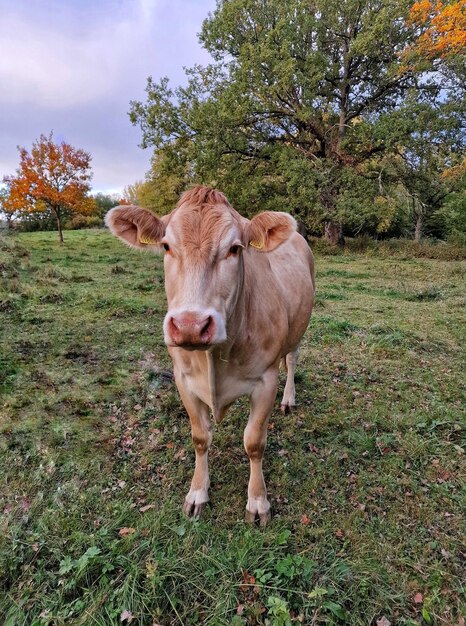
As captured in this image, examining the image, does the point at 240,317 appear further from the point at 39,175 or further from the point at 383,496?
the point at 39,175

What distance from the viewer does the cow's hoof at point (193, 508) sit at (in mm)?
2871

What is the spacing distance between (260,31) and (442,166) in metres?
12.0

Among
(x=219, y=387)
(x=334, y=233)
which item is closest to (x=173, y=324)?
(x=219, y=387)

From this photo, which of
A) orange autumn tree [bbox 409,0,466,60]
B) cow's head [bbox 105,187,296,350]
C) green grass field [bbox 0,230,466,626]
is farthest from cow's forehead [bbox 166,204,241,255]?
orange autumn tree [bbox 409,0,466,60]

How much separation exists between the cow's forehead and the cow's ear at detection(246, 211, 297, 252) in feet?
0.86

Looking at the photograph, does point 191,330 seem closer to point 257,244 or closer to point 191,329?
point 191,329

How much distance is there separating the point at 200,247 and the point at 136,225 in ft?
2.11

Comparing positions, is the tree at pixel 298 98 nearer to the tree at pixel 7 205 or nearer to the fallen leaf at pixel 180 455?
the tree at pixel 7 205

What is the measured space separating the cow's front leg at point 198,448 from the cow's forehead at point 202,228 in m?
1.18

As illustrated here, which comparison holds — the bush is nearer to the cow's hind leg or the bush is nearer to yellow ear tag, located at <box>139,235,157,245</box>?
the cow's hind leg

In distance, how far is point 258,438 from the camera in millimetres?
2916

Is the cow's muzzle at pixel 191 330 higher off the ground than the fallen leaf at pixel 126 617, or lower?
higher

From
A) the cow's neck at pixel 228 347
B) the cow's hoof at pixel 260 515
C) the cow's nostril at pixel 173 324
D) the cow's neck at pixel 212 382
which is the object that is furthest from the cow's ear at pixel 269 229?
the cow's hoof at pixel 260 515

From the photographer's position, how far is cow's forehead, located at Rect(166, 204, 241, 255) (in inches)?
85.6
